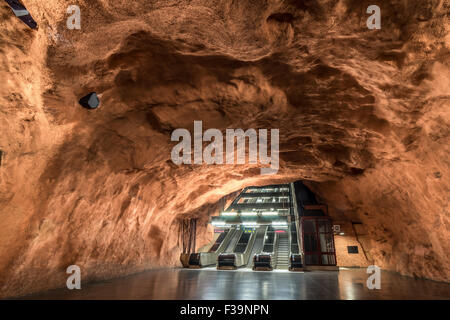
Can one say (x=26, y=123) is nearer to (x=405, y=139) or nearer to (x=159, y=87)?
(x=159, y=87)

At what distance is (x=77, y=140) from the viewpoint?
5402mm

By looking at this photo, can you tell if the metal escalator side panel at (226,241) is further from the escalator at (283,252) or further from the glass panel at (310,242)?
the glass panel at (310,242)

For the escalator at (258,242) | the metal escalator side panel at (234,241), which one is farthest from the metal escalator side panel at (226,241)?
the escalator at (258,242)

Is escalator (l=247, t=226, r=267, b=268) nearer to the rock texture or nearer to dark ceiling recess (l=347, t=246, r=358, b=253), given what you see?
dark ceiling recess (l=347, t=246, r=358, b=253)

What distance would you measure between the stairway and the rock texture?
20.0 feet

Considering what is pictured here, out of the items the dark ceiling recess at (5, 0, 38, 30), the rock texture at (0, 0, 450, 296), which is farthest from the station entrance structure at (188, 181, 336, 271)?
the dark ceiling recess at (5, 0, 38, 30)

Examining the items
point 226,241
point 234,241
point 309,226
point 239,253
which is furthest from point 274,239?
point 309,226

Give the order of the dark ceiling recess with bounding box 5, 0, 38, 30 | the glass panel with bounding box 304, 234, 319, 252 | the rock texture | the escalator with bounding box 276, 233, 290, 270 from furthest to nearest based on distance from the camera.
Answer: the escalator with bounding box 276, 233, 290, 270
the glass panel with bounding box 304, 234, 319, 252
the rock texture
the dark ceiling recess with bounding box 5, 0, 38, 30

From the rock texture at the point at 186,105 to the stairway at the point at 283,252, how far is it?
6107 mm

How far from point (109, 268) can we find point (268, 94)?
6.74 meters

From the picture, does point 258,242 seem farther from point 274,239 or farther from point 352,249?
point 352,249

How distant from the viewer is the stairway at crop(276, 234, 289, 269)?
46.1 feet

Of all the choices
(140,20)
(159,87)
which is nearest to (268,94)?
(159,87)
